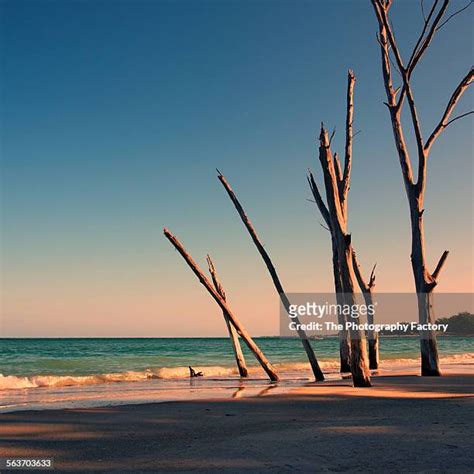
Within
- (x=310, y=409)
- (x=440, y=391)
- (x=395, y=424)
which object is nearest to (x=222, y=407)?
(x=310, y=409)

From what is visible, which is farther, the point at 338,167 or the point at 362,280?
the point at 362,280

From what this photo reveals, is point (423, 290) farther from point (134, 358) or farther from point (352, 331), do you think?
point (134, 358)

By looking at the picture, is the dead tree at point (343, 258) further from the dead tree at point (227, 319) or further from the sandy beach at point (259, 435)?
the dead tree at point (227, 319)

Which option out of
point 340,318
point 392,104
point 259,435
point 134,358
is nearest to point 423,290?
point 340,318

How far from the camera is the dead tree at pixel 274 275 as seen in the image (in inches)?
616

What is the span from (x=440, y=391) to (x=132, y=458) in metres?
8.21

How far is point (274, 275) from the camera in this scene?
15922 millimetres

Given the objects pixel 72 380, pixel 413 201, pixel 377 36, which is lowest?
pixel 72 380

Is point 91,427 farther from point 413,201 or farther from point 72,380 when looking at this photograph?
A: point 72,380

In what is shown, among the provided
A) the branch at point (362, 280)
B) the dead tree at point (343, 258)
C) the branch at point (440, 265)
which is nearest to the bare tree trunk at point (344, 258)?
the dead tree at point (343, 258)

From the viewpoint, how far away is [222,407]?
977 centimetres

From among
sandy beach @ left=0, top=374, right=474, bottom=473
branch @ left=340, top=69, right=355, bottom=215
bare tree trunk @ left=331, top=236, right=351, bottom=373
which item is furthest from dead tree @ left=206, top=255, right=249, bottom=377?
sandy beach @ left=0, top=374, right=474, bottom=473

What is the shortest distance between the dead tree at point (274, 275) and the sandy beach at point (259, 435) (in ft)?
16.0

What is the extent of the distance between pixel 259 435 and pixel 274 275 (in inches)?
369
